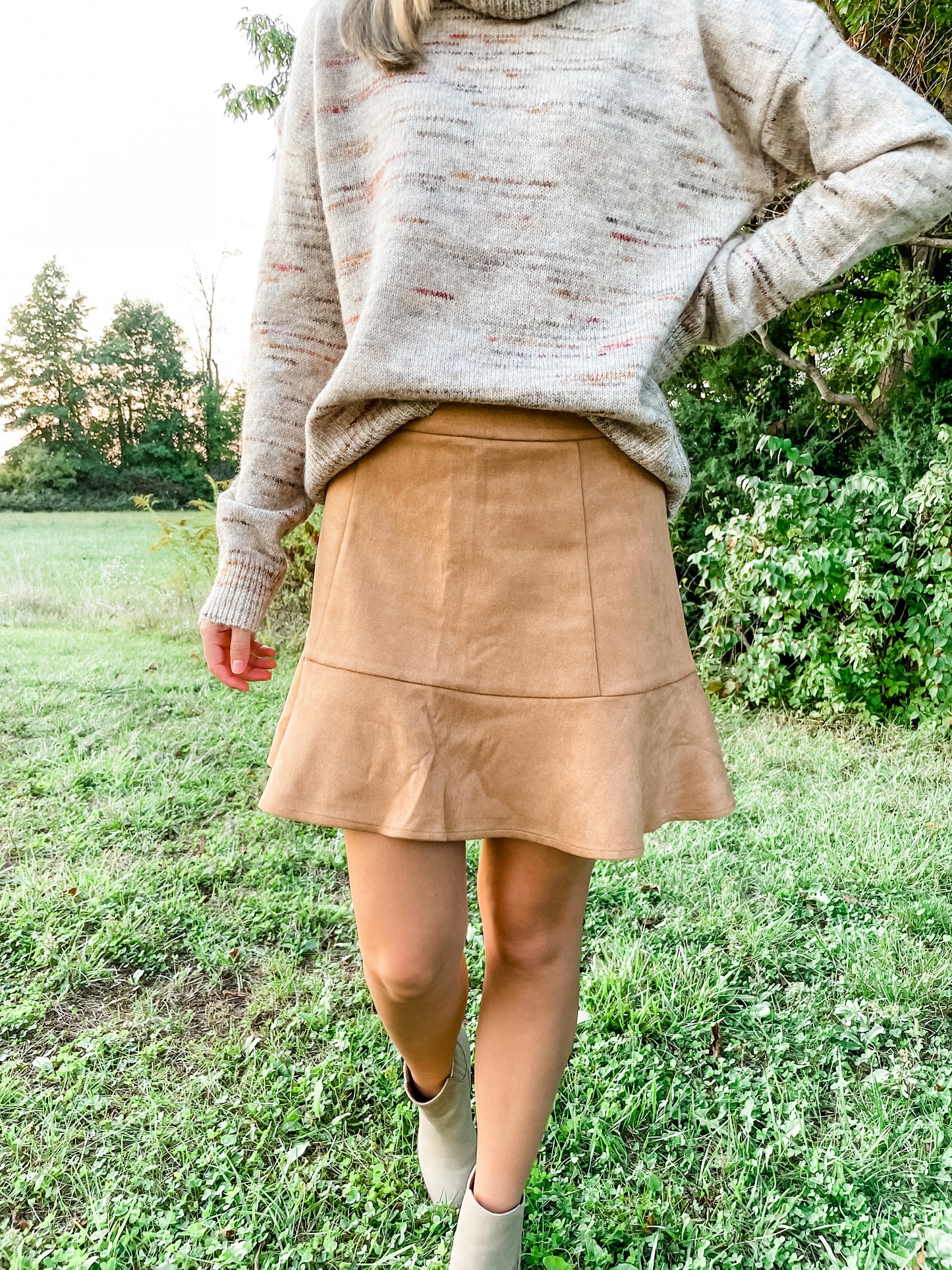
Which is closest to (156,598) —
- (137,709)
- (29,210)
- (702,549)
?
(137,709)

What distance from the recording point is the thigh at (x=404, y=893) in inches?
43.3

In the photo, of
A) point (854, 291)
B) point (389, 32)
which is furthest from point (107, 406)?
point (389, 32)

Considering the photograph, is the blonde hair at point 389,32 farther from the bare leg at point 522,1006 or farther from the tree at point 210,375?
the tree at point 210,375

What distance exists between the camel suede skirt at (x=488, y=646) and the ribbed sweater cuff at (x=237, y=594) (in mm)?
163

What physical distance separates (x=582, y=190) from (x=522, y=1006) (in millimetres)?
1104

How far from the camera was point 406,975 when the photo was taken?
112 cm

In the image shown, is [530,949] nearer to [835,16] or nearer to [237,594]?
[237,594]

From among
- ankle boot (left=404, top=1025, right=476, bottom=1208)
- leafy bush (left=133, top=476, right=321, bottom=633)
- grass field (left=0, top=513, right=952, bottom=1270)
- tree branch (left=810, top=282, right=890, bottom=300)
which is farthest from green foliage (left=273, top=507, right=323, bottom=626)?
ankle boot (left=404, top=1025, right=476, bottom=1208)

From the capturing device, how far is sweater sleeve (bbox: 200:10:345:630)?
117cm

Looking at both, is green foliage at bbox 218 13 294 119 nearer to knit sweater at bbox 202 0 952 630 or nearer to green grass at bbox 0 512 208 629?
green grass at bbox 0 512 208 629

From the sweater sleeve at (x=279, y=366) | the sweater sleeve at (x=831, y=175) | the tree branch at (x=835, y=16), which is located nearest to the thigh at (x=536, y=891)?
the sweater sleeve at (x=279, y=366)

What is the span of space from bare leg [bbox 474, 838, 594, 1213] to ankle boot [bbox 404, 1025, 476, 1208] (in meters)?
0.13

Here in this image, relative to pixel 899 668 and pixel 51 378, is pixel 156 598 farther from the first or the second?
pixel 899 668

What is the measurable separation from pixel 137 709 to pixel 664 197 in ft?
11.3
